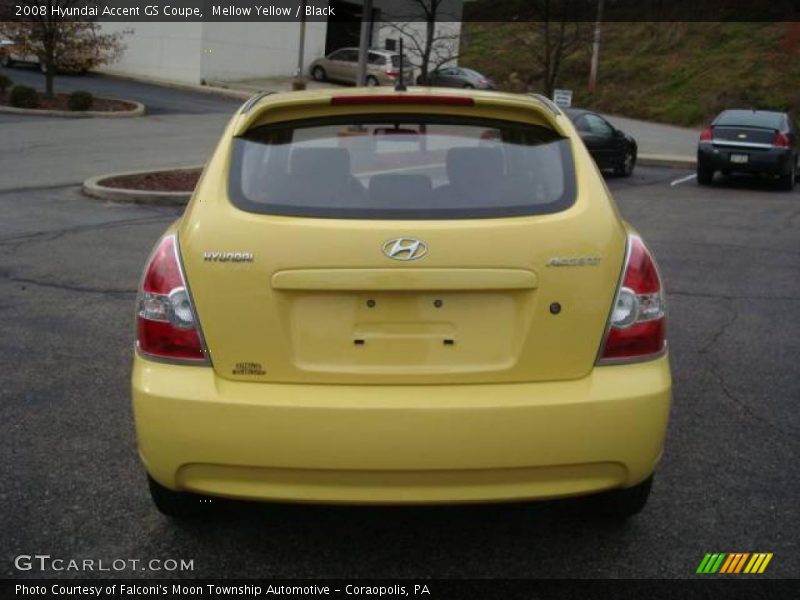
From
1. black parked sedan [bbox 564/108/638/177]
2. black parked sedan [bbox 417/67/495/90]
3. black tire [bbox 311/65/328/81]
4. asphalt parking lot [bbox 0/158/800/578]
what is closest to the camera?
asphalt parking lot [bbox 0/158/800/578]

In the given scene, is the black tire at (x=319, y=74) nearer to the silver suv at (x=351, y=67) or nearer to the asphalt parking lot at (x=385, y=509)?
the silver suv at (x=351, y=67)

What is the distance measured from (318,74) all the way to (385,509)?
40634mm

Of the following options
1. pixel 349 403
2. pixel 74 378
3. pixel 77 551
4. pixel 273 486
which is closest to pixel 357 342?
pixel 349 403

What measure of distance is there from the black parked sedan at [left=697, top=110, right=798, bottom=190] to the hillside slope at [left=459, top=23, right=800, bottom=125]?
66.1ft

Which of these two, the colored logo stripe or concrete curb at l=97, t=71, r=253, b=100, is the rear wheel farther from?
the colored logo stripe

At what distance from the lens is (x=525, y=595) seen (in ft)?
10.8

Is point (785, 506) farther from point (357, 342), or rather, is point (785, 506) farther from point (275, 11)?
point (275, 11)

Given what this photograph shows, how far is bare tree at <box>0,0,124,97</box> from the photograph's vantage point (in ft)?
88.3

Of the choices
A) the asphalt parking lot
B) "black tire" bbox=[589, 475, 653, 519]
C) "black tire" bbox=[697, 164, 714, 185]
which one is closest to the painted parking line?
"black tire" bbox=[697, 164, 714, 185]

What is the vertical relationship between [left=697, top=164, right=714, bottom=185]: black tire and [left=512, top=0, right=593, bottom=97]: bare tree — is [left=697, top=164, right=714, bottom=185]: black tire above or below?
below

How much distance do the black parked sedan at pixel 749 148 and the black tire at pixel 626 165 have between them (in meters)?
1.56

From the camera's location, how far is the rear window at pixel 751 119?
19156 mm

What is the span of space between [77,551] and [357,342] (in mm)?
1317
